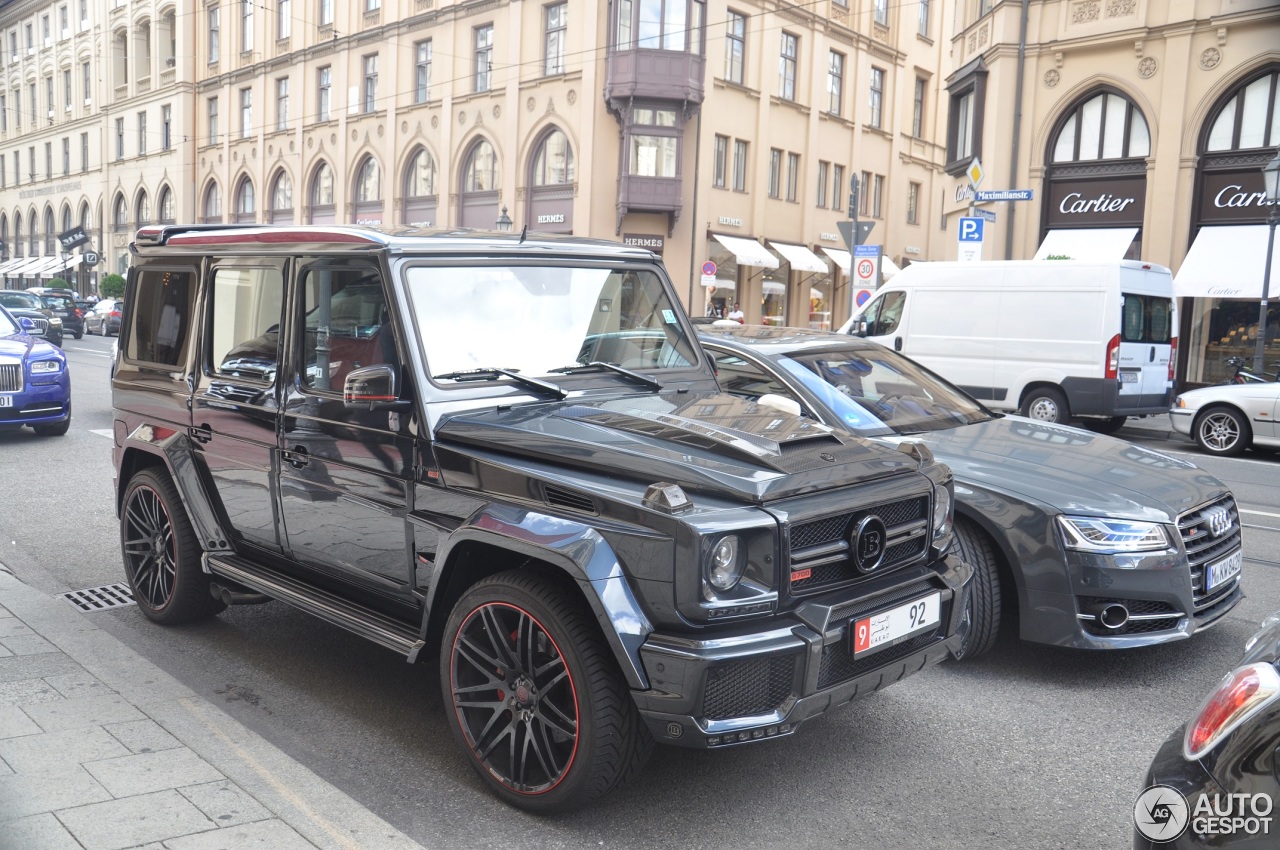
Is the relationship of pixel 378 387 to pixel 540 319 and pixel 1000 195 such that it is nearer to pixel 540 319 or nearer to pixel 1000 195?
pixel 540 319

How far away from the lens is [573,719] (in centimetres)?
337

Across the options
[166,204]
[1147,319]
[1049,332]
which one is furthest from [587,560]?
[166,204]

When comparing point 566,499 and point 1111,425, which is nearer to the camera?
point 566,499

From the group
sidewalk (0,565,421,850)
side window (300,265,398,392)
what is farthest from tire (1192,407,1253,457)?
sidewalk (0,565,421,850)

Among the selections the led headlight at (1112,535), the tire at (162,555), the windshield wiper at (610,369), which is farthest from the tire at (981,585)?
the tire at (162,555)

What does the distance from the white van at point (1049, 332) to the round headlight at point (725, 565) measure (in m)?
12.3

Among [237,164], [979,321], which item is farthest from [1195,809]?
[237,164]

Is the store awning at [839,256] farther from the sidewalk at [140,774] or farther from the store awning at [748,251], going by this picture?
the sidewalk at [140,774]

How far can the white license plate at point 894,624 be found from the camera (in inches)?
135

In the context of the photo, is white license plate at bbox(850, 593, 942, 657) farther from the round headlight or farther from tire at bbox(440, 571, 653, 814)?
tire at bbox(440, 571, 653, 814)

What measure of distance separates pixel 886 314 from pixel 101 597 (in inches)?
501

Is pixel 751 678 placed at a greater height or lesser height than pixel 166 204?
lesser

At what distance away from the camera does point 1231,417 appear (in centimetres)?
1359

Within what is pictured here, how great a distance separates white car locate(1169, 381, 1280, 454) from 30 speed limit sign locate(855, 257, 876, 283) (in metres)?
6.18
